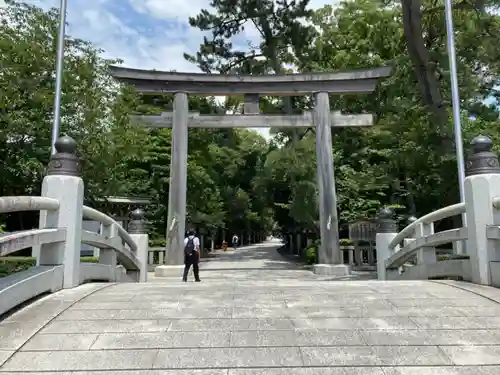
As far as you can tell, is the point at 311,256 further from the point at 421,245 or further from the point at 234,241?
the point at 234,241

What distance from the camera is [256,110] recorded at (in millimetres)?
14977

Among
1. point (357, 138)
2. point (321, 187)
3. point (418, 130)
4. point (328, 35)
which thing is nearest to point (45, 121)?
point (321, 187)

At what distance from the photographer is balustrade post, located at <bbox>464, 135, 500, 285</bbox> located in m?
5.28

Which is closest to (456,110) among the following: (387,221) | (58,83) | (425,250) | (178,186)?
(387,221)

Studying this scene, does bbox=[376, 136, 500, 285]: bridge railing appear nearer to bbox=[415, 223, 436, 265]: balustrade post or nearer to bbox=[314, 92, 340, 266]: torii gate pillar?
bbox=[415, 223, 436, 265]: balustrade post

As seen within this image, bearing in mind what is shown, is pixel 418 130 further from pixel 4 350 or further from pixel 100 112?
pixel 4 350

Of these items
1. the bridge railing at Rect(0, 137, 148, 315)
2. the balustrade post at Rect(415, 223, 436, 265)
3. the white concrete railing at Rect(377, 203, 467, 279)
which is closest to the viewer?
the bridge railing at Rect(0, 137, 148, 315)

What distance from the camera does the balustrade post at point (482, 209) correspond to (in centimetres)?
528

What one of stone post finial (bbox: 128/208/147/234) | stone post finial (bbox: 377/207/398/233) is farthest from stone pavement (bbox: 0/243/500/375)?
stone post finial (bbox: 128/208/147/234)

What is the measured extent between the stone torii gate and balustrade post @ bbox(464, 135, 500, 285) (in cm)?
842

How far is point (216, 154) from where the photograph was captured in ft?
88.8

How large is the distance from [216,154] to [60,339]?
23.9 meters

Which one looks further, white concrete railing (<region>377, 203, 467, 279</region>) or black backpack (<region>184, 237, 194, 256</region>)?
black backpack (<region>184, 237, 194, 256</region>)

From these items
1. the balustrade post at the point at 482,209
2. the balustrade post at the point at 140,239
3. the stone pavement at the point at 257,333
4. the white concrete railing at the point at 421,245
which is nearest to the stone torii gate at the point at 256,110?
the balustrade post at the point at 140,239
